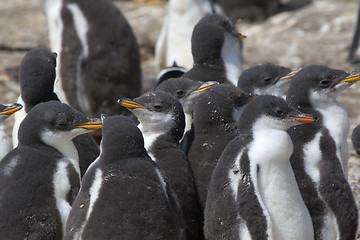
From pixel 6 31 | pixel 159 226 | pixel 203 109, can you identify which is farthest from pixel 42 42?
pixel 159 226

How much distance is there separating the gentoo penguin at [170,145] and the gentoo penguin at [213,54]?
4.07ft

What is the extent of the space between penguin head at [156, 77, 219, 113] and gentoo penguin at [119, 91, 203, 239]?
0.53 m

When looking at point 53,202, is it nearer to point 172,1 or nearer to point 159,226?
point 159,226

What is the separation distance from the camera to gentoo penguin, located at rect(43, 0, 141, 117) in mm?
7047

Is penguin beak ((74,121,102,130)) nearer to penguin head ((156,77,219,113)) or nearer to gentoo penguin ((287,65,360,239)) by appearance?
penguin head ((156,77,219,113))

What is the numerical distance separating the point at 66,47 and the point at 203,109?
9.99 feet

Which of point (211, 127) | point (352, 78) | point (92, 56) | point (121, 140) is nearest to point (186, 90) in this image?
point (211, 127)

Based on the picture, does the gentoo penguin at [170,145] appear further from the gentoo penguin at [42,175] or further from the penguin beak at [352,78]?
the penguin beak at [352,78]

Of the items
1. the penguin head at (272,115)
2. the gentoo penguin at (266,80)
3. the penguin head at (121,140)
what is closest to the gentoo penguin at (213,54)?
the gentoo penguin at (266,80)

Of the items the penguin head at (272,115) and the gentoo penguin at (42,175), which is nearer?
the gentoo penguin at (42,175)

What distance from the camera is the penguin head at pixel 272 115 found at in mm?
3898

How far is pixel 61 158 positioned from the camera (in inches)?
159

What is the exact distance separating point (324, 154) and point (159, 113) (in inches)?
37.0

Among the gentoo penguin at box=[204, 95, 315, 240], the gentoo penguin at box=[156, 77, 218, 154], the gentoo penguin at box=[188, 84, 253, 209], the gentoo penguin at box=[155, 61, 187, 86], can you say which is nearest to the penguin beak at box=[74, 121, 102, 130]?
the gentoo penguin at box=[188, 84, 253, 209]
